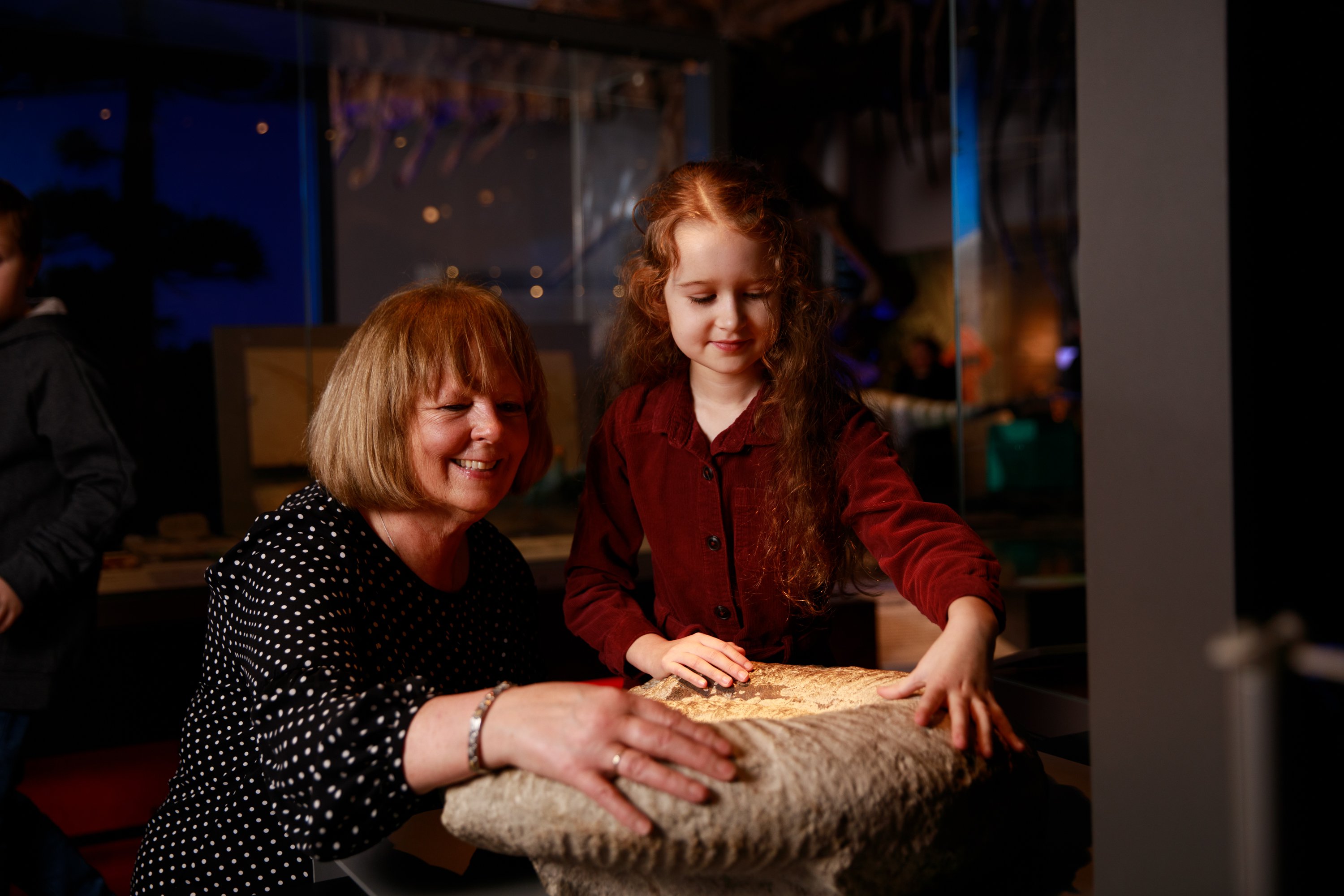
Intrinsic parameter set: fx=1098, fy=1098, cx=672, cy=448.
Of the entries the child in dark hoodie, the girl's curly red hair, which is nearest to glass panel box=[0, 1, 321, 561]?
the child in dark hoodie

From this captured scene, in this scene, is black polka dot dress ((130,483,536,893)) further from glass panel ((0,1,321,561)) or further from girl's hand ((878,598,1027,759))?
glass panel ((0,1,321,561))

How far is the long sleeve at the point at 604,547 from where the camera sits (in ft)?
4.74

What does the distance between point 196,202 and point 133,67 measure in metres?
0.44

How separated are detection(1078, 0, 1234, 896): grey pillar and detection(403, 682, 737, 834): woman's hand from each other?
0.27 meters

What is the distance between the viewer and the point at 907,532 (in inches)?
48.3

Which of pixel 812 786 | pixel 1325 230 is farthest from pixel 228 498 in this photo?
pixel 1325 230

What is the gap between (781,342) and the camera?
1.42 meters

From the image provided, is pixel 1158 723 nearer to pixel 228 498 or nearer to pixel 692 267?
pixel 692 267

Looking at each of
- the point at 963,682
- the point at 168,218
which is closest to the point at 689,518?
the point at 963,682

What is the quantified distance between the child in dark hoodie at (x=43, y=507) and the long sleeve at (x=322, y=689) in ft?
3.71

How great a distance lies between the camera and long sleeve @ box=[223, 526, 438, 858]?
2.97 ft

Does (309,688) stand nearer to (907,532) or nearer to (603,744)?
(603,744)

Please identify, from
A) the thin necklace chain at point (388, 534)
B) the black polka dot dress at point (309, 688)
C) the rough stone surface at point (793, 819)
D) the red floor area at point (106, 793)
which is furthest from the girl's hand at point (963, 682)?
the red floor area at point (106, 793)

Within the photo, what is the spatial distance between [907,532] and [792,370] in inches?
11.0
